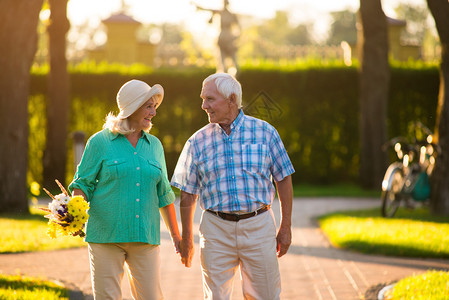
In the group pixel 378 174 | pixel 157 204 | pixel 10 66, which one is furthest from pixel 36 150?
pixel 157 204

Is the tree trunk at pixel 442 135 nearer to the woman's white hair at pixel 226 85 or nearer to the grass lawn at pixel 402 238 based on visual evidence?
the grass lawn at pixel 402 238

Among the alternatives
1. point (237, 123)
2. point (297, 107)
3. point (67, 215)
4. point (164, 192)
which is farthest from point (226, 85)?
point (297, 107)

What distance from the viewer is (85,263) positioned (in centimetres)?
838

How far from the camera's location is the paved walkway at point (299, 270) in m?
6.95

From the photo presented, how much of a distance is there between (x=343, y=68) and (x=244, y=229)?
599 inches

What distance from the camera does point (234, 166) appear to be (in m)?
4.49

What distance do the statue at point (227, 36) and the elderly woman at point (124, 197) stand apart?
1171cm

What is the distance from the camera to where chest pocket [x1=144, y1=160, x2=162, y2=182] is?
4.66 m

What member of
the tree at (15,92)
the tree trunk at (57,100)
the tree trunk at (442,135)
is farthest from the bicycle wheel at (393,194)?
the tree trunk at (57,100)

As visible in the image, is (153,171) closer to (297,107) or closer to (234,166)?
(234,166)

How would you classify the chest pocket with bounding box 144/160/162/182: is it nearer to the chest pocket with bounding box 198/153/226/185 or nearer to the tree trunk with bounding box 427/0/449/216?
the chest pocket with bounding box 198/153/226/185

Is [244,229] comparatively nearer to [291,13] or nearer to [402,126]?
[402,126]

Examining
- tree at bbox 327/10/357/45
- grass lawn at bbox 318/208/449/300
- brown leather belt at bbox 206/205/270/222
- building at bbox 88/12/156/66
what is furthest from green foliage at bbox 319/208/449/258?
tree at bbox 327/10/357/45

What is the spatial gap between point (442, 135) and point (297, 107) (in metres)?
7.63
